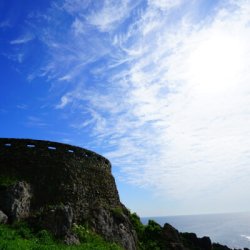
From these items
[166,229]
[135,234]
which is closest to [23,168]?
[135,234]

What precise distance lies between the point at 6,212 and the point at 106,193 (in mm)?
11099

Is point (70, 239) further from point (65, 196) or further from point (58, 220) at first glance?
point (65, 196)

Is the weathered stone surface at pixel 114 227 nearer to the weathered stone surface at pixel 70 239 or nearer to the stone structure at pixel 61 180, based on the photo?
the stone structure at pixel 61 180

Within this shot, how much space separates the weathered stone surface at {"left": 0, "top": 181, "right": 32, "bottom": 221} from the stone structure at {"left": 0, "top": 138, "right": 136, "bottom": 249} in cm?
71

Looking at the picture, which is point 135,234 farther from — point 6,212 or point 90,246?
point 6,212

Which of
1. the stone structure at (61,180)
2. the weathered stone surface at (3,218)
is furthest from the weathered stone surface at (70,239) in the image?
the weathered stone surface at (3,218)

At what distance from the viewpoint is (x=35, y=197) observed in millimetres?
24391

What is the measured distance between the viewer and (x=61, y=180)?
26594mm

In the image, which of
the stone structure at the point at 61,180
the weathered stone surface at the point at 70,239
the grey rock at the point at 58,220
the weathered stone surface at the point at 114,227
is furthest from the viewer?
the weathered stone surface at the point at 114,227

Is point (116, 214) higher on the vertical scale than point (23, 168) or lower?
lower

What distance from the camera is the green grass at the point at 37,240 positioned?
15.9 m

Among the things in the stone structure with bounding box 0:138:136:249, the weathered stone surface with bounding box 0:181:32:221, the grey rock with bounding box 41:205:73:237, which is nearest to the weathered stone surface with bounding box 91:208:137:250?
the stone structure with bounding box 0:138:136:249

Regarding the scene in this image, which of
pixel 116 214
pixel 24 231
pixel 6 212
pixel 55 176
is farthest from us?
pixel 116 214

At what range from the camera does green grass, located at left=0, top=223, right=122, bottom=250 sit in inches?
626
